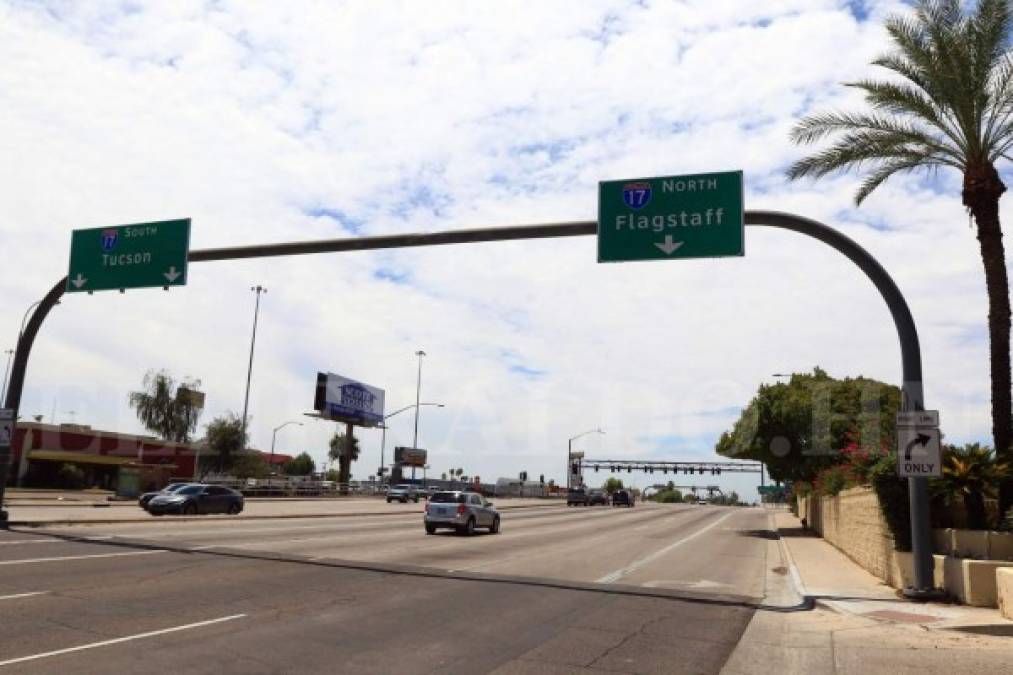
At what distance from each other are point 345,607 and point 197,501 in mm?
25695

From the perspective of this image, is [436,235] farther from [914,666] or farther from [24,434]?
[24,434]

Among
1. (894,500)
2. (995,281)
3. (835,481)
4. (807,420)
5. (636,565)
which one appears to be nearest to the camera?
(894,500)

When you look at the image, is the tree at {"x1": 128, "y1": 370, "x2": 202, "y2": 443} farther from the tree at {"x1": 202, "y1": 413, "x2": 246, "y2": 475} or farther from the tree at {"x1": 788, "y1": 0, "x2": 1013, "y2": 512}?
the tree at {"x1": 788, "y1": 0, "x2": 1013, "y2": 512}

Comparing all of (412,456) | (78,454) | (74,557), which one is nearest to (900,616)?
(74,557)

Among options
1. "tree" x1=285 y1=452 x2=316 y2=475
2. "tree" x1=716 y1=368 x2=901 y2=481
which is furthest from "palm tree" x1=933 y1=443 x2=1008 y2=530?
"tree" x1=285 y1=452 x2=316 y2=475

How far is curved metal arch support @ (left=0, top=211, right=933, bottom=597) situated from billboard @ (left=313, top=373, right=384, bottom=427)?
190 feet

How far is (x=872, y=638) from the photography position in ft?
34.0

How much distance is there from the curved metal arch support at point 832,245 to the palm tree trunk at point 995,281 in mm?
2927

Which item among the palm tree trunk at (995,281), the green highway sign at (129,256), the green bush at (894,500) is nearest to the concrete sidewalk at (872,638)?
the green bush at (894,500)

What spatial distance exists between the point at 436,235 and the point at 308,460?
134705 millimetres

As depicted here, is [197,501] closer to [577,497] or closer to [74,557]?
[74,557]

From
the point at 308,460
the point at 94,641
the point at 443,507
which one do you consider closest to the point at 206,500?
the point at 443,507

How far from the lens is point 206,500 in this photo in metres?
35.2

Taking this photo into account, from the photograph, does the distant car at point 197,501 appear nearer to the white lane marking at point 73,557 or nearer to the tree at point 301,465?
the white lane marking at point 73,557
